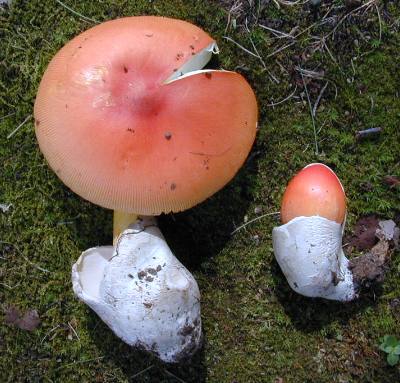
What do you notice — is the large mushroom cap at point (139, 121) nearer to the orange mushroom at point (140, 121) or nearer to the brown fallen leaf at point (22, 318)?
the orange mushroom at point (140, 121)

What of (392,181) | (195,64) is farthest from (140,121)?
(392,181)

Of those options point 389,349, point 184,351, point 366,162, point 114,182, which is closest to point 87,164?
point 114,182

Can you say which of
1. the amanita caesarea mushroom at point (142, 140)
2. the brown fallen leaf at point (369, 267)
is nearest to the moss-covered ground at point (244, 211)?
the brown fallen leaf at point (369, 267)

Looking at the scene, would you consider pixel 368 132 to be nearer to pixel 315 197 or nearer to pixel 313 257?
pixel 315 197

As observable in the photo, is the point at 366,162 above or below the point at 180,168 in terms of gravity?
below

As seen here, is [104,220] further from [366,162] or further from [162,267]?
[366,162]

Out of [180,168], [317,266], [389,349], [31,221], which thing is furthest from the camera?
[31,221]
